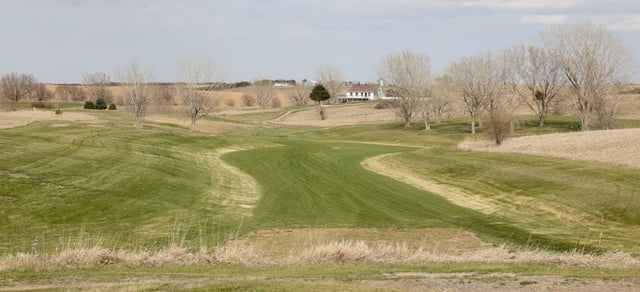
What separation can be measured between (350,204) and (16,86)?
158395 millimetres

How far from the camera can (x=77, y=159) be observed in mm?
35312

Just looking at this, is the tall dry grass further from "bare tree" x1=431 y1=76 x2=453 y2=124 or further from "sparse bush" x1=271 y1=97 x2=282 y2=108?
"sparse bush" x1=271 y1=97 x2=282 y2=108

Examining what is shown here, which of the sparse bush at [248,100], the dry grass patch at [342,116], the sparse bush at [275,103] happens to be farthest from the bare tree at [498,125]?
the sparse bush at [248,100]

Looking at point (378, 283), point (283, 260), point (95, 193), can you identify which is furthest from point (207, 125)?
point (378, 283)

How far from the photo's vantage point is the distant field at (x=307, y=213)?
1548 cm

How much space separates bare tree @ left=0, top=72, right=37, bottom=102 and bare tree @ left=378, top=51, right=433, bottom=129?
4373 inches

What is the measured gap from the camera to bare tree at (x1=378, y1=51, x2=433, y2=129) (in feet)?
289

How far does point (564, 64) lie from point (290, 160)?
40726 millimetres

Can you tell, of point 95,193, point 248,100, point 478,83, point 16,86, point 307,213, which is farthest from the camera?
point 248,100

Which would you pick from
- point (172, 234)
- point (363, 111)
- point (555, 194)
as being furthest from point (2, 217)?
point (363, 111)

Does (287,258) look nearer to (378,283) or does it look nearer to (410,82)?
(378,283)

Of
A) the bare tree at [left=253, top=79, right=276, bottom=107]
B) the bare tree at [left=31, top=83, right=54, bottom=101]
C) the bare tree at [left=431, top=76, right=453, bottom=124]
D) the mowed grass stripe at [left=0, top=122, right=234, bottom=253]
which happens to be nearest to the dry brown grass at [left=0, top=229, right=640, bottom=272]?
the mowed grass stripe at [left=0, top=122, right=234, bottom=253]

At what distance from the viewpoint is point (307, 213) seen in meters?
26.0

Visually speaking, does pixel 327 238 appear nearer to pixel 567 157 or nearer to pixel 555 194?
pixel 555 194
